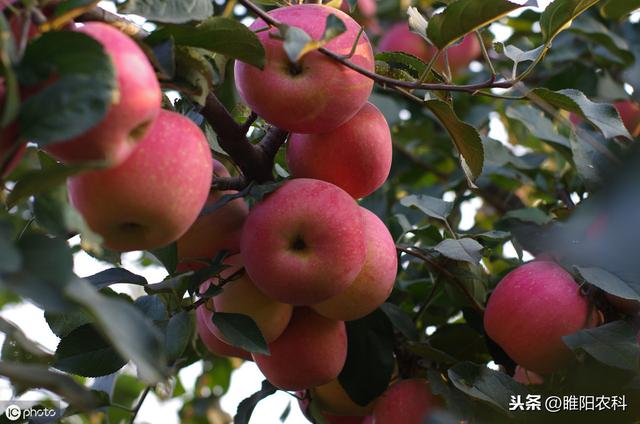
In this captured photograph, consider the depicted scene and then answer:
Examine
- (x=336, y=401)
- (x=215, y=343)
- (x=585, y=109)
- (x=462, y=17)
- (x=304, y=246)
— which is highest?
(x=462, y=17)

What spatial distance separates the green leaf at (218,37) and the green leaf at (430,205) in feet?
1.76

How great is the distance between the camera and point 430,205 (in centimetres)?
139

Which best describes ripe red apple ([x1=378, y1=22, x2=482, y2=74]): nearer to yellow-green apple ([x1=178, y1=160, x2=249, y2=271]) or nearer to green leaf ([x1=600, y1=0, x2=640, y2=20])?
green leaf ([x1=600, y1=0, x2=640, y2=20])

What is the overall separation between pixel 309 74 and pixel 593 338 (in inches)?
20.3

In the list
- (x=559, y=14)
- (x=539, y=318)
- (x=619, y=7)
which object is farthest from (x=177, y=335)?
(x=619, y=7)

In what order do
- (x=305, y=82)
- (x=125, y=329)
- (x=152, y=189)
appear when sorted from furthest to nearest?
(x=305, y=82) < (x=152, y=189) < (x=125, y=329)

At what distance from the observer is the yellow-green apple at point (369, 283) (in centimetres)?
106

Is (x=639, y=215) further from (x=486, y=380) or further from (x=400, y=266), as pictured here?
(x=400, y=266)

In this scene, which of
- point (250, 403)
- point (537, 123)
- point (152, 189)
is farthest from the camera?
point (537, 123)

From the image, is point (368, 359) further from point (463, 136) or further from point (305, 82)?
point (305, 82)

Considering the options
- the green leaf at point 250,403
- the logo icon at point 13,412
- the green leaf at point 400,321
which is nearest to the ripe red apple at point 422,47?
the green leaf at point 400,321

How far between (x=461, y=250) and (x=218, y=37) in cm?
51

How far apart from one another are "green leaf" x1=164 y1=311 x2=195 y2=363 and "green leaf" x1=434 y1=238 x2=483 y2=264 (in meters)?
0.37

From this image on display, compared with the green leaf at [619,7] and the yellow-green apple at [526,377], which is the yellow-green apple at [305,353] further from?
the green leaf at [619,7]
